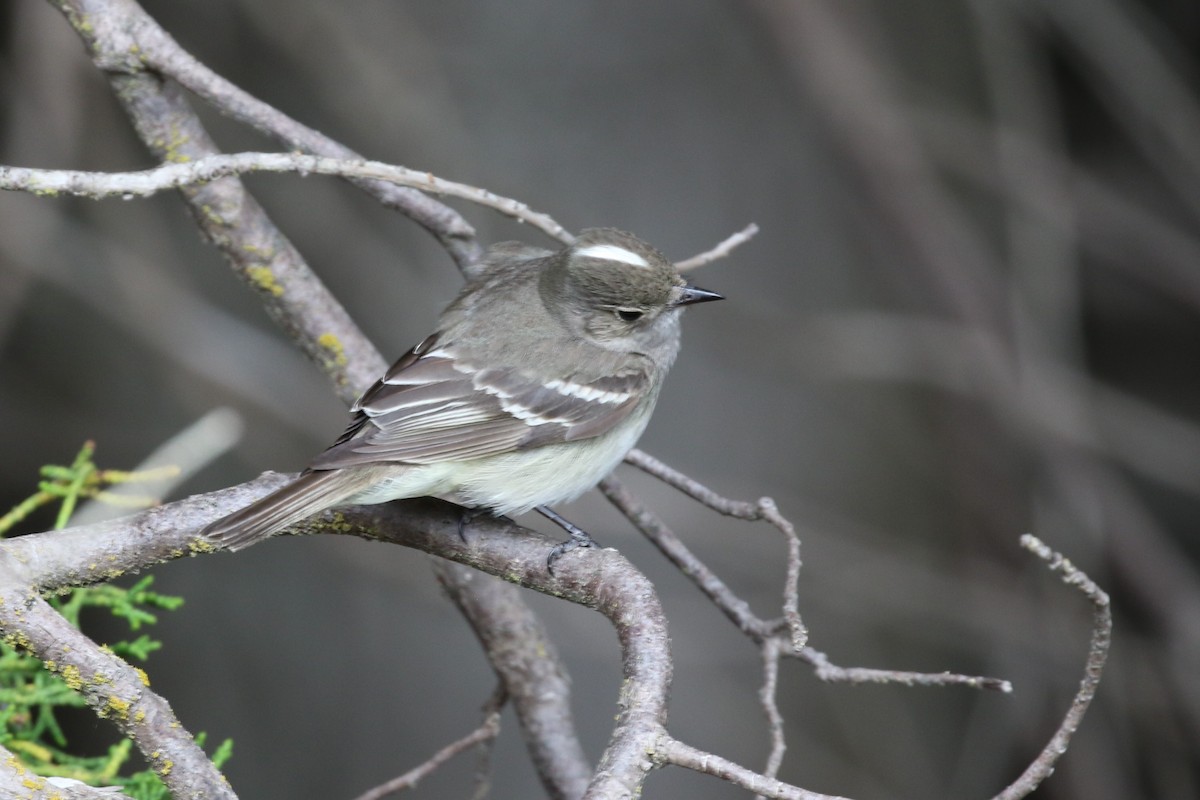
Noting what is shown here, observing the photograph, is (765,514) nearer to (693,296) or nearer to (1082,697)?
(1082,697)

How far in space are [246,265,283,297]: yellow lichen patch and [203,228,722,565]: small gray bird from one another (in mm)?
405

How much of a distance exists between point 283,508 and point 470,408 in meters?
Answer: 0.77

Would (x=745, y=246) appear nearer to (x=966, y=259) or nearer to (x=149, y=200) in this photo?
(x=966, y=259)

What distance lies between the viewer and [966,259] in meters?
5.43

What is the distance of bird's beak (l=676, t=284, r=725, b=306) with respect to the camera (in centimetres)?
327

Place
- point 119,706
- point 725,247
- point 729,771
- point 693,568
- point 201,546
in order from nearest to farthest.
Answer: point 729,771, point 119,706, point 201,546, point 693,568, point 725,247

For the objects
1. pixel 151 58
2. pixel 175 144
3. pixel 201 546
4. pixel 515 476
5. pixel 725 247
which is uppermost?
pixel 151 58

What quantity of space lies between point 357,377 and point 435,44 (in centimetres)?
270

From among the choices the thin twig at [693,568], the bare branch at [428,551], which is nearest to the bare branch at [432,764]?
the bare branch at [428,551]

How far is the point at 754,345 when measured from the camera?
17.6 ft

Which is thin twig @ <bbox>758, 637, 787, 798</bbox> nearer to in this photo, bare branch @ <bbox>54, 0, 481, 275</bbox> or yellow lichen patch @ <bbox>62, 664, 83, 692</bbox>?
yellow lichen patch @ <bbox>62, 664, 83, 692</bbox>

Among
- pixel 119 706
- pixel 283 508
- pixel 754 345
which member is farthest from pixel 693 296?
pixel 754 345

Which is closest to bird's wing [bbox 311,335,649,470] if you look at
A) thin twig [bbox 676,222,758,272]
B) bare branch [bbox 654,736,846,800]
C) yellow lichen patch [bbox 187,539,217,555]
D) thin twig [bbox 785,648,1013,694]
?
thin twig [bbox 676,222,758,272]

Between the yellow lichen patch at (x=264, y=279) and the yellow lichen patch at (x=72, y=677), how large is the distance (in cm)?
137
